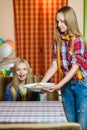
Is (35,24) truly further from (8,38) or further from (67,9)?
(67,9)

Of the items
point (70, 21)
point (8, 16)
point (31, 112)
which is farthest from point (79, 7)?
point (31, 112)

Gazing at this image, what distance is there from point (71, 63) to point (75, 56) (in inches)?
2.4

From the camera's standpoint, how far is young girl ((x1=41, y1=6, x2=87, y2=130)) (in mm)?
2146

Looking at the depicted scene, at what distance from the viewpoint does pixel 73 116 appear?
7.45 ft

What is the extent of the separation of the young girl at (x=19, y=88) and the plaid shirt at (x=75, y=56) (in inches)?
16.1

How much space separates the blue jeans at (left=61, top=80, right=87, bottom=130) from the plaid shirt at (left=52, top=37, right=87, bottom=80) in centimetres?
7

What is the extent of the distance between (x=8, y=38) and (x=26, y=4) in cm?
71

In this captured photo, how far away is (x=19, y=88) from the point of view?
2.50m

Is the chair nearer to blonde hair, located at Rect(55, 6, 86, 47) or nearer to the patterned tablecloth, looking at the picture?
the patterned tablecloth

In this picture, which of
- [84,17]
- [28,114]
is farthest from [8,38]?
[28,114]

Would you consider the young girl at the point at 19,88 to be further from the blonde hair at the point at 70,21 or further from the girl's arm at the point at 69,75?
the blonde hair at the point at 70,21

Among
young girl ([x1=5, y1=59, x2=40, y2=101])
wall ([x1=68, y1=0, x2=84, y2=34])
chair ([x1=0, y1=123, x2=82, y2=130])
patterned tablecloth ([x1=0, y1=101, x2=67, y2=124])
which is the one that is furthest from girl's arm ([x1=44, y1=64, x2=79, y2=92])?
wall ([x1=68, y1=0, x2=84, y2=34])

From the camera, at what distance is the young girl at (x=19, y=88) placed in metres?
2.47

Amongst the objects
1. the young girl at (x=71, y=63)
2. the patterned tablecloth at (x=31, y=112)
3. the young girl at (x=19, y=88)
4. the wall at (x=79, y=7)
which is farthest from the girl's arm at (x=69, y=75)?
the wall at (x=79, y=7)
